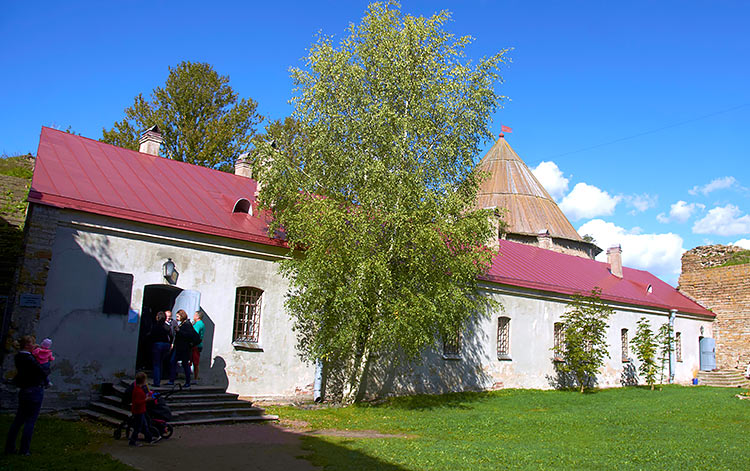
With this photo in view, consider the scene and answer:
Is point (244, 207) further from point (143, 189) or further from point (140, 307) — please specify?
point (140, 307)

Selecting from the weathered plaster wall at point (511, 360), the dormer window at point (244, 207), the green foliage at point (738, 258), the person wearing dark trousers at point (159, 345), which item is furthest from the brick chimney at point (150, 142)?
the green foliage at point (738, 258)

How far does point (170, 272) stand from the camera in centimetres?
1272

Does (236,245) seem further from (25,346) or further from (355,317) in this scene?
(25,346)

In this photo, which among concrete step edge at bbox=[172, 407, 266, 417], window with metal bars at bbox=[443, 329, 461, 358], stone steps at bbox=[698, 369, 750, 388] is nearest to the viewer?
concrete step edge at bbox=[172, 407, 266, 417]

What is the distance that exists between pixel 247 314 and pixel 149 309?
247 cm

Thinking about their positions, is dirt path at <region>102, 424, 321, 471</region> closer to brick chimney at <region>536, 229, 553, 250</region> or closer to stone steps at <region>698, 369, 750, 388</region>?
stone steps at <region>698, 369, 750, 388</region>

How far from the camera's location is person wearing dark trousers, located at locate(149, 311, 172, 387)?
11578mm

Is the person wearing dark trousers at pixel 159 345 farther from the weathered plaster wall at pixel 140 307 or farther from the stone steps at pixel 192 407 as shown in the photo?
the weathered plaster wall at pixel 140 307

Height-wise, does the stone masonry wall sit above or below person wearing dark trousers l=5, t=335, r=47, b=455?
above

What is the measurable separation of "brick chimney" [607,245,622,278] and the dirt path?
21.8m

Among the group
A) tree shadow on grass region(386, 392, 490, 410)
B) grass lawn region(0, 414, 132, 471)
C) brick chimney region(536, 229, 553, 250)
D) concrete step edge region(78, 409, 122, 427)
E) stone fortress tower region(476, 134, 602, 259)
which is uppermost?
stone fortress tower region(476, 134, 602, 259)

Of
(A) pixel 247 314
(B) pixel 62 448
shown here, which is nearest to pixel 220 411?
(A) pixel 247 314

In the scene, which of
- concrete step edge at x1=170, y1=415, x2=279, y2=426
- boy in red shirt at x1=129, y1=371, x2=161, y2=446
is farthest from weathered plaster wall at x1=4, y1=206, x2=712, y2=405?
boy in red shirt at x1=129, y1=371, x2=161, y2=446

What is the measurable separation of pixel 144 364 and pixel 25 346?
19.2ft
